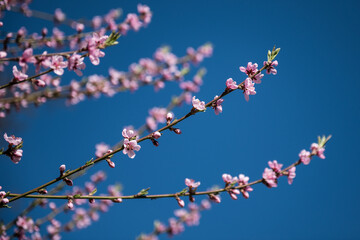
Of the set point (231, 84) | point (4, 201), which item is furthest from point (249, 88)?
point (4, 201)

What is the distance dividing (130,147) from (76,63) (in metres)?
1.05

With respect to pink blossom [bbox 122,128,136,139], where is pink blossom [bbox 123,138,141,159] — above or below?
below

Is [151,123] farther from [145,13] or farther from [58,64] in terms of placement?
[58,64]

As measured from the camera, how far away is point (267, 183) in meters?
2.80

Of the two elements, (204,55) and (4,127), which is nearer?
(4,127)

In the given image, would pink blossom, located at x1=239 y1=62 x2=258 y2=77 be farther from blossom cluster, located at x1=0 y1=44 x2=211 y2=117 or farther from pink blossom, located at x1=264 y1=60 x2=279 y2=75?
blossom cluster, located at x1=0 y1=44 x2=211 y2=117

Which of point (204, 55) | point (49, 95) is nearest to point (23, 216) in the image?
point (49, 95)

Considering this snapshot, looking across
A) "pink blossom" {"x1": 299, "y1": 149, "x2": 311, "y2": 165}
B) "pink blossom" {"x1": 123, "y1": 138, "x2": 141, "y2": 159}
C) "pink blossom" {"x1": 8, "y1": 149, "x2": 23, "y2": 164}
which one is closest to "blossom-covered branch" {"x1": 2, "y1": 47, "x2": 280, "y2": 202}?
"pink blossom" {"x1": 123, "y1": 138, "x2": 141, "y2": 159}

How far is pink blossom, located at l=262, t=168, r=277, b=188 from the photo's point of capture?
2781mm

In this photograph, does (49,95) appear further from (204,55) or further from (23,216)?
(204,55)

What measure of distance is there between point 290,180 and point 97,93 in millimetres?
4602

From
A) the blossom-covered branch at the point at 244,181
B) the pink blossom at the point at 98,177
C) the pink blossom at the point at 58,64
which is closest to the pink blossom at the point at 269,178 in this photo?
the blossom-covered branch at the point at 244,181

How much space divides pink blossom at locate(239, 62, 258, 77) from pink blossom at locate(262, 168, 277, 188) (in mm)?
1148

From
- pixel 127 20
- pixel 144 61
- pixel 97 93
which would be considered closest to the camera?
pixel 127 20
